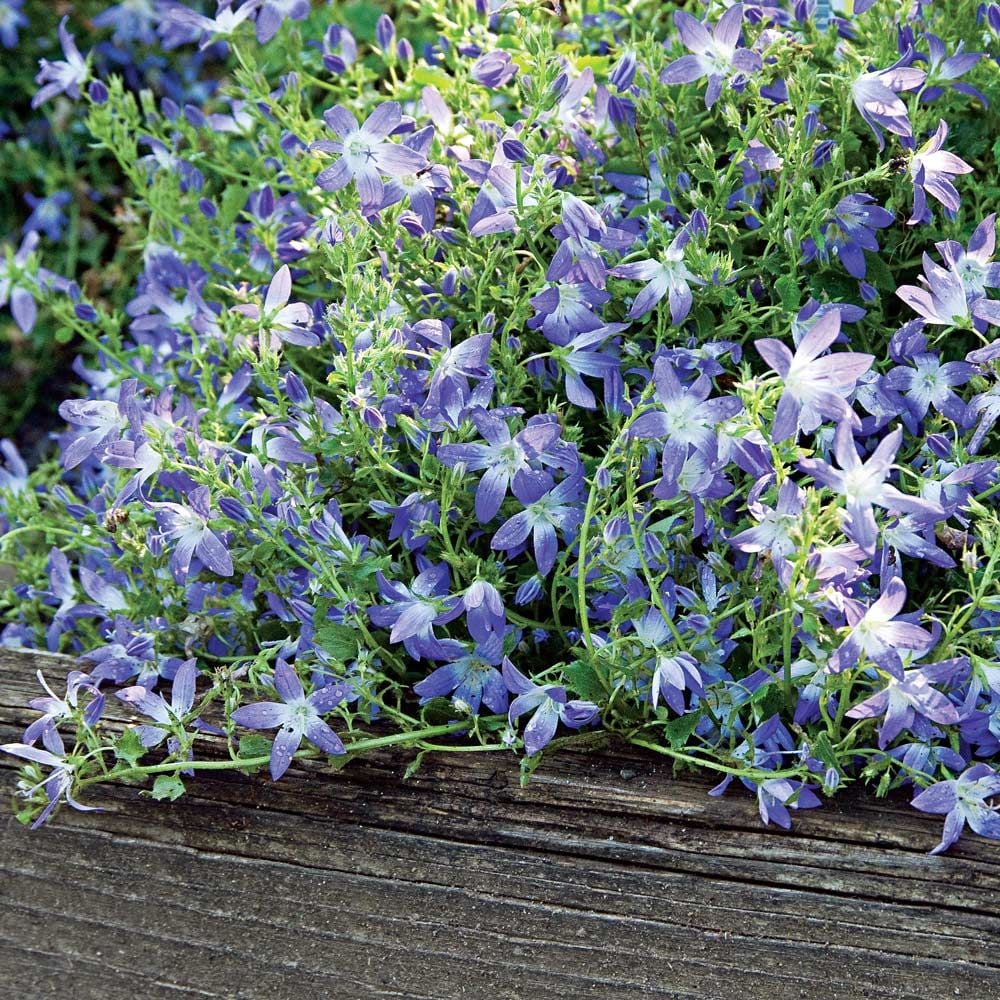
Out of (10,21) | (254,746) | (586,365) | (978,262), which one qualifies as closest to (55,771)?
(254,746)

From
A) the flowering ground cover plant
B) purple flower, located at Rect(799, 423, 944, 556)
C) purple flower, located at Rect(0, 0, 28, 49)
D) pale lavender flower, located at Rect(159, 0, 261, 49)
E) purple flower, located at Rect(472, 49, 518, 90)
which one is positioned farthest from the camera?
purple flower, located at Rect(0, 0, 28, 49)

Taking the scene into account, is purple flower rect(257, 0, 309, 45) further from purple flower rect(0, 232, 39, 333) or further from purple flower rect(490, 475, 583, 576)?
purple flower rect(490, 475, 583, 576)

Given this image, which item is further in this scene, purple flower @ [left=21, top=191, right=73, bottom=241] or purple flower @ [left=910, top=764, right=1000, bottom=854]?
purple flower @ [left=21, top=191, right=73, bottom=241]

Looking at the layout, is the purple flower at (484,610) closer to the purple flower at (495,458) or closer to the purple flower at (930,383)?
the purple flower at (495,458)

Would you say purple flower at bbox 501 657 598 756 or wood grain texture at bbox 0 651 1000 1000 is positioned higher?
purple flower at bbox 501 657 598 756

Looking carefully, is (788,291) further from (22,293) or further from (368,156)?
(22,293)

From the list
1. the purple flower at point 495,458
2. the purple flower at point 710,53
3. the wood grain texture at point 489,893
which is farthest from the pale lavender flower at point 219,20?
the wood grain texture at point 489,893

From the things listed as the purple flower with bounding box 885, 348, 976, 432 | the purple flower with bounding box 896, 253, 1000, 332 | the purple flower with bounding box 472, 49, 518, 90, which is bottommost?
the purple flower with bounding box 885, 348, 976, 432

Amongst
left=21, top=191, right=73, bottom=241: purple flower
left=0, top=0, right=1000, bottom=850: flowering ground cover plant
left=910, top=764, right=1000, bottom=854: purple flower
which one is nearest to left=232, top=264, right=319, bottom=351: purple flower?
left=0, top=0, right=1000, bottom=850: flowering ground cover plant
